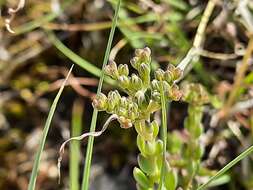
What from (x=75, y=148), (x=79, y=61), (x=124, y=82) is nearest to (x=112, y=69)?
(x=124, y=82)

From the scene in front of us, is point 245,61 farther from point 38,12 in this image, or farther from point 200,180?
→ point 38,12

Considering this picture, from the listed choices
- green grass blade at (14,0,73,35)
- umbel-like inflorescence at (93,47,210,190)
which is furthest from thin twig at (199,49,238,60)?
umbel-like inflorescence at (93,47,210,190)

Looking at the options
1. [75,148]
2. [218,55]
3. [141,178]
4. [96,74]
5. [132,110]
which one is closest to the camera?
[132,110]

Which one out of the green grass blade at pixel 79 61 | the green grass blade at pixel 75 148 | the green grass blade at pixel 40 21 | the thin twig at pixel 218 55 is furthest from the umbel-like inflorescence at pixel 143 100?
the green grass blade at pixel 40 21

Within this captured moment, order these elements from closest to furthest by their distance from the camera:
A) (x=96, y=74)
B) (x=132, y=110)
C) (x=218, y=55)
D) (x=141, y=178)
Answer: (x=132, y=110) < (x=141, y=178) < (x=96, y=74) < (x=218, y=55)

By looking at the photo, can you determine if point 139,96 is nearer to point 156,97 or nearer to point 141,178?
point 156,97

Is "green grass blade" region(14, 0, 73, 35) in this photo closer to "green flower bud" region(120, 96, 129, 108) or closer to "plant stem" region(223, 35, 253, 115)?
"plant stem" region(223, 35, 253, 115)

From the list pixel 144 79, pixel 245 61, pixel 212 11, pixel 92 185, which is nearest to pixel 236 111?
pixel 245 61
